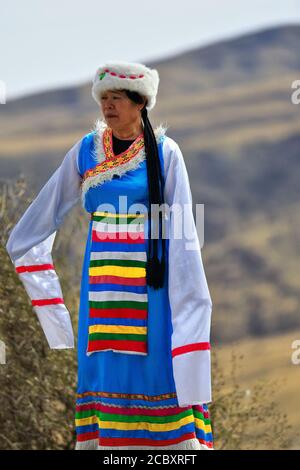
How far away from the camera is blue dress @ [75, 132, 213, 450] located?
17.9 feet

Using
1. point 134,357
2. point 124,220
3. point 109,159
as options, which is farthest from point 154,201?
point 134,357

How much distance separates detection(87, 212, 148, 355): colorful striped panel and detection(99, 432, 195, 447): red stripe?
0.35m

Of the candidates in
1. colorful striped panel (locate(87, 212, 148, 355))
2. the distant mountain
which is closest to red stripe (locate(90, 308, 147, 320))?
colorful striped panel (locate(87, 212, 148, 355))

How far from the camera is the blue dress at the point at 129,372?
546 cm

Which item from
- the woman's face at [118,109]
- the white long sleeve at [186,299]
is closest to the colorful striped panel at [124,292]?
the white long sleeve at [186,299]

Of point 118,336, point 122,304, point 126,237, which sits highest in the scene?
point 126,237

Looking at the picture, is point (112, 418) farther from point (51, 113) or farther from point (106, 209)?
point (51, 113)

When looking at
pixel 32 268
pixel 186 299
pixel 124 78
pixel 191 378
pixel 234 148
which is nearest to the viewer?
pixel 191 378

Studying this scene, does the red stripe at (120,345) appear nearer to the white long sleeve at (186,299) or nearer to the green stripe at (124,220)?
the white long sleeve at (186,299)

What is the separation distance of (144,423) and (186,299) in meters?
0.52

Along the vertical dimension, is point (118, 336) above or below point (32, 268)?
below

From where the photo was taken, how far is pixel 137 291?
5492 millimetres

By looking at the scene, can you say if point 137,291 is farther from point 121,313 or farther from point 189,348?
point 189,348
